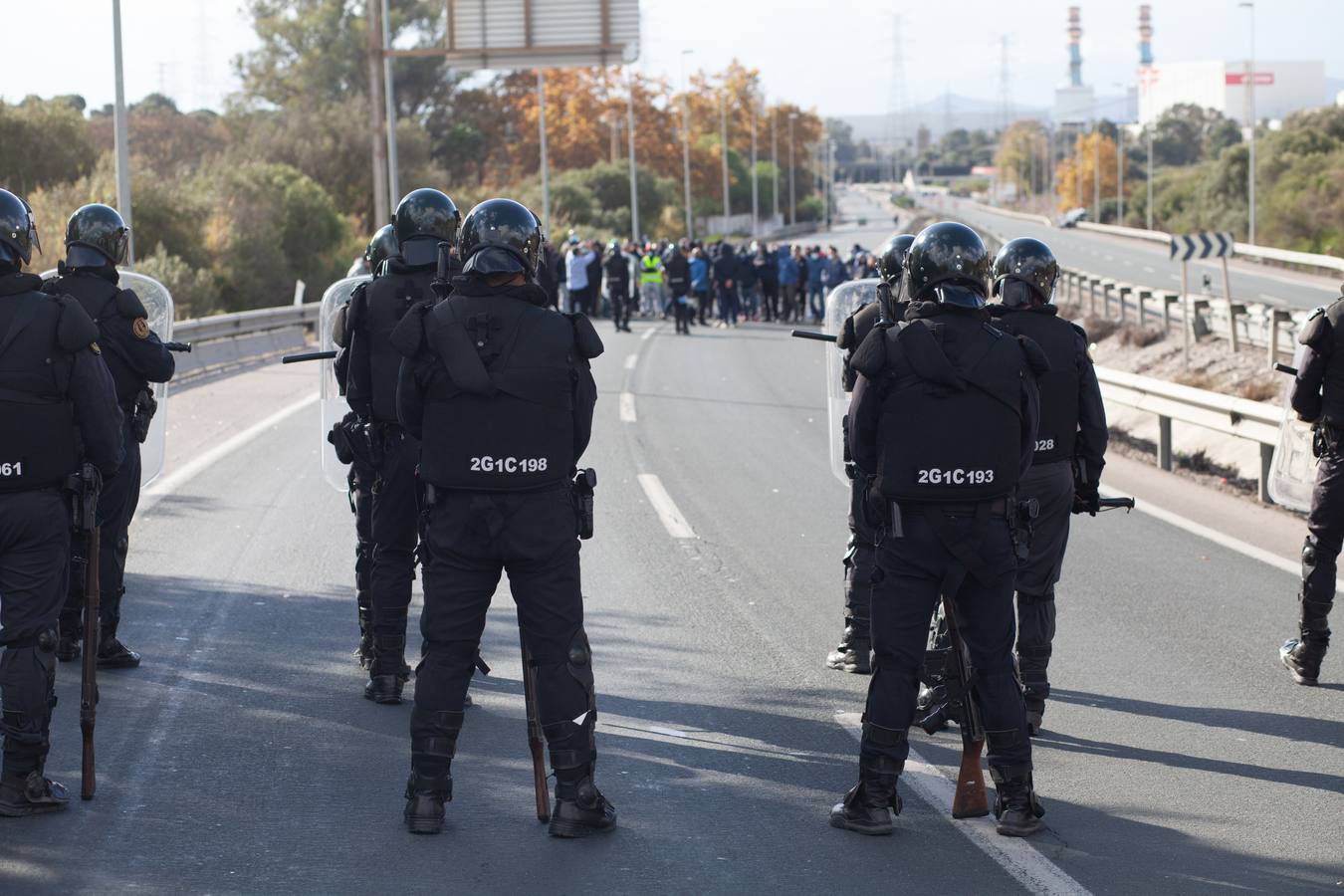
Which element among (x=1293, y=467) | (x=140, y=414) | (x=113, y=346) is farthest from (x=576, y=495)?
(x=1293, y=467)

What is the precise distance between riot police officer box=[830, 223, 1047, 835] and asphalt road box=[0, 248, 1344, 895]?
272mm

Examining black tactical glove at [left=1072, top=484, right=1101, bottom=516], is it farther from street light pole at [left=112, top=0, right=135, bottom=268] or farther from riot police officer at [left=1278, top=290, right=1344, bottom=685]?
street light pole at [left=112, top=0, right=135, bottom=268]

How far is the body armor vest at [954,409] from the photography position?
5207mm

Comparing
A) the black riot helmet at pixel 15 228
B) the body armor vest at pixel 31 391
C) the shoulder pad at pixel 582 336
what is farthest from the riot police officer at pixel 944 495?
the black riot helmet at pixel 15 228

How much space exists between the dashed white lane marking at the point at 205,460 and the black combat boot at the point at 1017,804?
789 centimetres

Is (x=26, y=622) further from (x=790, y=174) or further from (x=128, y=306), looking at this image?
(x=790, y=174)

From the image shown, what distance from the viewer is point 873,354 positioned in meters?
5.25

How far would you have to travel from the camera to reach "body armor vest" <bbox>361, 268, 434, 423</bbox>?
6508mm

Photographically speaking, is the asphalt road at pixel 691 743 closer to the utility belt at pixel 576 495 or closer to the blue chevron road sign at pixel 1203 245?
the utility belt at pixel 576 495

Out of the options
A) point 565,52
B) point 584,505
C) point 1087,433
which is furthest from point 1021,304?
point 565,52

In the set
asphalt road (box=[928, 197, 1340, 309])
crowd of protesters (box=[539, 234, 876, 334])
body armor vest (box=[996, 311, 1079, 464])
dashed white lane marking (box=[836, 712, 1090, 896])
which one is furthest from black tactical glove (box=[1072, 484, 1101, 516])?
crowd of protesters (box=[539, 234, 876, 334])

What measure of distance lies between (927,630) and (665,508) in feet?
22.2

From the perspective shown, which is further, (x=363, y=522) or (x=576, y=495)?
(x=363, y=522)

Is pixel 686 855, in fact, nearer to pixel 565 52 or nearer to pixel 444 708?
pixel 444 708
